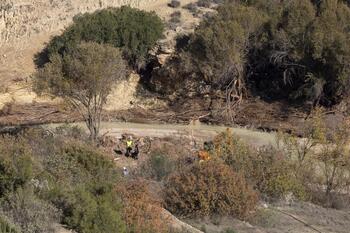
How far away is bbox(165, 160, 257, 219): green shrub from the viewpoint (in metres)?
17.8

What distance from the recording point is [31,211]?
12984 mm

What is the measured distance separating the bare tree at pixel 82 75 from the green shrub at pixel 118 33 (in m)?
14.2

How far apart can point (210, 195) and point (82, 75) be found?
17014 millimetres

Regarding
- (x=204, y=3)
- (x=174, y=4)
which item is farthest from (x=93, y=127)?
(x=204, y=3)

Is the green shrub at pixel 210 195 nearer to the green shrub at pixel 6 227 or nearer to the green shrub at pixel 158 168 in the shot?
the green shrub at pixel 158 168

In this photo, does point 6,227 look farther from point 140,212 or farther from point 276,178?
point 276,178

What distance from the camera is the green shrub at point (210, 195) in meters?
17.8

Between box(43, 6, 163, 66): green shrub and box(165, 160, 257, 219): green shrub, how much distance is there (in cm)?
3133

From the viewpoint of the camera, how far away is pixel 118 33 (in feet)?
163

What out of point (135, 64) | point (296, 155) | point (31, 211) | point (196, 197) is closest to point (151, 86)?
point (135, 64)

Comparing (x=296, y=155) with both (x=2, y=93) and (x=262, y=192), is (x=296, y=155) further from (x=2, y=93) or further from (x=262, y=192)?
(x=2, y=93)

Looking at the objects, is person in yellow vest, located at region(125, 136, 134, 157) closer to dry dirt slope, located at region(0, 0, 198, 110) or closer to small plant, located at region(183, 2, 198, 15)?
dry dirt slope, located at region(0, 0, 198, 110)

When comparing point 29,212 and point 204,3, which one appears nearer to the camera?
point 29,212

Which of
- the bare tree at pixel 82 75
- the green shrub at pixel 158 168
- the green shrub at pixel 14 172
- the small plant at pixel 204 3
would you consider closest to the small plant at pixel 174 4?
the small plant at pixel 204 3
